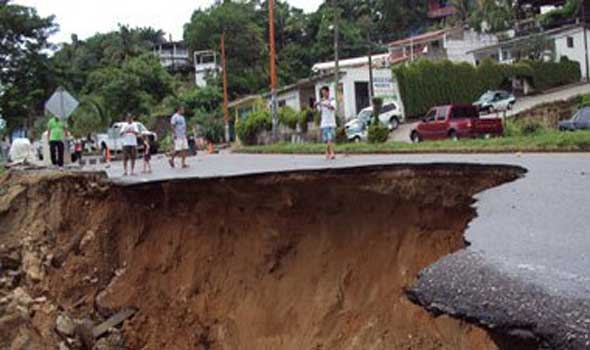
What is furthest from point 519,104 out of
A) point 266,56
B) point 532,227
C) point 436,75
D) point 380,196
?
point 532,227

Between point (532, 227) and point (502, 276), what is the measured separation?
6.53 ft

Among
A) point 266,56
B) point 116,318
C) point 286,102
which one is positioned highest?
point 266,56

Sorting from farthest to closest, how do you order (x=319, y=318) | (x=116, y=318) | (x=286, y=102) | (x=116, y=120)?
(x=116, y=120) < (x=286, y=102) < (x=116, y=318) < (x=319, y=318)

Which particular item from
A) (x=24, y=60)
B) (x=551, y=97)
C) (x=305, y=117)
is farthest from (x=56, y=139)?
(x=551, y=97)

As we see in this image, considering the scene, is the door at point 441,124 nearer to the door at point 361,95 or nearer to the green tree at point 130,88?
the door at point 361,95

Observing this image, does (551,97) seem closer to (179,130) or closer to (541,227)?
(179,130)

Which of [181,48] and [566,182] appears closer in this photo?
[566,182]

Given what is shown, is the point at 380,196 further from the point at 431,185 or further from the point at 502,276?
the point at 502,276

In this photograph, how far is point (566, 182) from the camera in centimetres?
918

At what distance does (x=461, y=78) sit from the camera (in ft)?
166

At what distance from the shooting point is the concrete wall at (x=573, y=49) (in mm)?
54219

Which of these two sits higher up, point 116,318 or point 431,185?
point 431,185

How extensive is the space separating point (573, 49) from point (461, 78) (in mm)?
10291

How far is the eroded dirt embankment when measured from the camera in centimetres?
1012
